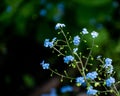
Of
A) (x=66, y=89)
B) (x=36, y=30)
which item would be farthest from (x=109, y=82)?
(x=36, y=30)

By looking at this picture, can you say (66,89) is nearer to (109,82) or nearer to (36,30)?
(36,30)

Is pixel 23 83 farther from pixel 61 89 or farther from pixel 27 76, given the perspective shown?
pixel 61 89

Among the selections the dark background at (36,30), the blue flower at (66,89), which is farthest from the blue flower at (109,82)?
the blue flower at (66,89)

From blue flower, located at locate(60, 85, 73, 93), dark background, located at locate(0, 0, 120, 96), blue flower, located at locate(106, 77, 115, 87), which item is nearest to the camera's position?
blue flower, located at locate(106, 77, 115, 87)

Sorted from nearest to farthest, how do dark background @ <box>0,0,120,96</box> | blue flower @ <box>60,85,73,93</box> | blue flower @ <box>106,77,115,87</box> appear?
1. blue flower @ <box>106,77,115,87</box>
2. blue flower @ <box>60,85,73,93</box>
3. dark background @ <box>0,0,120,96</box>

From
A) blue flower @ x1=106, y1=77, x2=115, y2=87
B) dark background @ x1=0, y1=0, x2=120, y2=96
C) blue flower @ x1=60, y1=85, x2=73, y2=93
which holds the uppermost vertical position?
dark background @ x1=0, y1=0, x2=120, y2=96

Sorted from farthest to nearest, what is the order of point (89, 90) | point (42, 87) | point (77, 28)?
point (42, 87), point (77, 28), point (89, 90)

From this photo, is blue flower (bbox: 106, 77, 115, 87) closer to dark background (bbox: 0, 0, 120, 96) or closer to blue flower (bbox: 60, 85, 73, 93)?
dark background (bbox: 0, 0, 120, 96)

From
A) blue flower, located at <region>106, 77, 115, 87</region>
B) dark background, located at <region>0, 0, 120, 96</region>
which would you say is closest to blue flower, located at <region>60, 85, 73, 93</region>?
dark background, located at <region>0, 0, 120, 96</region>

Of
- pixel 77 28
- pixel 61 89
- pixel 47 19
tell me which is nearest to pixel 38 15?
pixel 47 19
